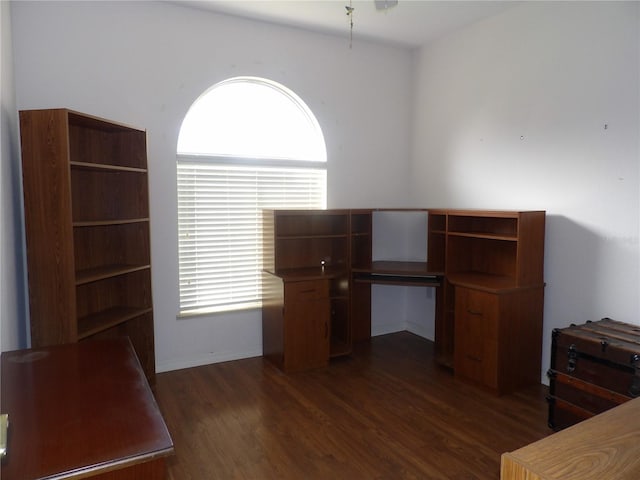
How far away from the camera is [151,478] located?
140 cm

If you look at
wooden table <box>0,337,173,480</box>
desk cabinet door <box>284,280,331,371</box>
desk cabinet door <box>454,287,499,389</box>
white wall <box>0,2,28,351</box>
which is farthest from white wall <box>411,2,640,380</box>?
white wall <box>0,2,28,351</box>

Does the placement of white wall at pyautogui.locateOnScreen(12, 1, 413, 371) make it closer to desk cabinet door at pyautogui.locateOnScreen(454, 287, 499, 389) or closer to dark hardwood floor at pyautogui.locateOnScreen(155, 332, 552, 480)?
dark hardwood floor at pyautogui.locateOnScreen(155, 332, 552, 480)

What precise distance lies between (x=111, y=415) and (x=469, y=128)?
383 cm

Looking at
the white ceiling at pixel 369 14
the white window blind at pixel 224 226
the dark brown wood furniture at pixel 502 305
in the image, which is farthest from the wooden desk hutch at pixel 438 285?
the white ceiling at pixel 369 14

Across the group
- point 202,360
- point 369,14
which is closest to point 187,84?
point 369,14

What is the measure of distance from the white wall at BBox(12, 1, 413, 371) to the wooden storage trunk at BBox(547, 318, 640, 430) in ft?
7.96

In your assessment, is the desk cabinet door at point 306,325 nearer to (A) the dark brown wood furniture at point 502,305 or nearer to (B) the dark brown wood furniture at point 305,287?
(B) the dark brown wood furniture at point 305,287

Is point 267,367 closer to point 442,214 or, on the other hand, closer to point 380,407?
point 380,407

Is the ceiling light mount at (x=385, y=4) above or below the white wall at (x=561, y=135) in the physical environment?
above

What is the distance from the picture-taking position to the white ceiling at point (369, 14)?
365cm

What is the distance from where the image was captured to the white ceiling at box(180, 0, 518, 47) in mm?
3652

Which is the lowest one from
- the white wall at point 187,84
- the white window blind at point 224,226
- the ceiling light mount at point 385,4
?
the white window blind at point 224,226

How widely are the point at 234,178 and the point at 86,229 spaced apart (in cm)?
131

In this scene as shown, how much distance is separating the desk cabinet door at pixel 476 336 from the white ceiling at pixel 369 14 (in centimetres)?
236
